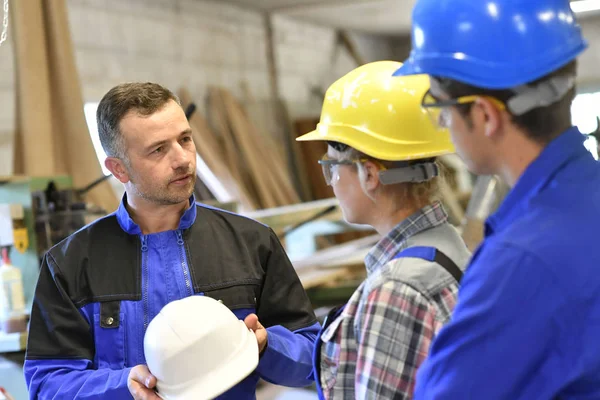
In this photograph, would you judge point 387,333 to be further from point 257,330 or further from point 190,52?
point 190,52

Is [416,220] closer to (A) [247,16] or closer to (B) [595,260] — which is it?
(B) [595,260]

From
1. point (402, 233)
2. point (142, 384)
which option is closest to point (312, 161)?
point (142, 384)

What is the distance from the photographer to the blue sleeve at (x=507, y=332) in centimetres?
102

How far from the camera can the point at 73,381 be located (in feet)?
6.00

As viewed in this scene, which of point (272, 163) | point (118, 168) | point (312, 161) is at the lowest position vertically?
point (312, 161)

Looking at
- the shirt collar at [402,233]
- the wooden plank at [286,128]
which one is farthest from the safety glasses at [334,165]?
the wooden plank at [286,128]

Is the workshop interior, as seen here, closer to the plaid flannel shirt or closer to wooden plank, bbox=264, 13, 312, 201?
wooden plank, bbox=264, 13, 312, 201

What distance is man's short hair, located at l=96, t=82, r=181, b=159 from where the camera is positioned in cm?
201

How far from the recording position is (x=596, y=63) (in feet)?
38.2

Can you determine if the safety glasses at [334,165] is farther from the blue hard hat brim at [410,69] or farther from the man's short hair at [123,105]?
the man's short hair at [123,105]

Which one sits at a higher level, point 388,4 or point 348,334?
point 388,4

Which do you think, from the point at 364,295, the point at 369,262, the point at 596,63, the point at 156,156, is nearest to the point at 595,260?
the point at 364,295

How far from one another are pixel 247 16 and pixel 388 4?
5.93 feet

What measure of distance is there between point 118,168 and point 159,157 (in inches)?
5.7
